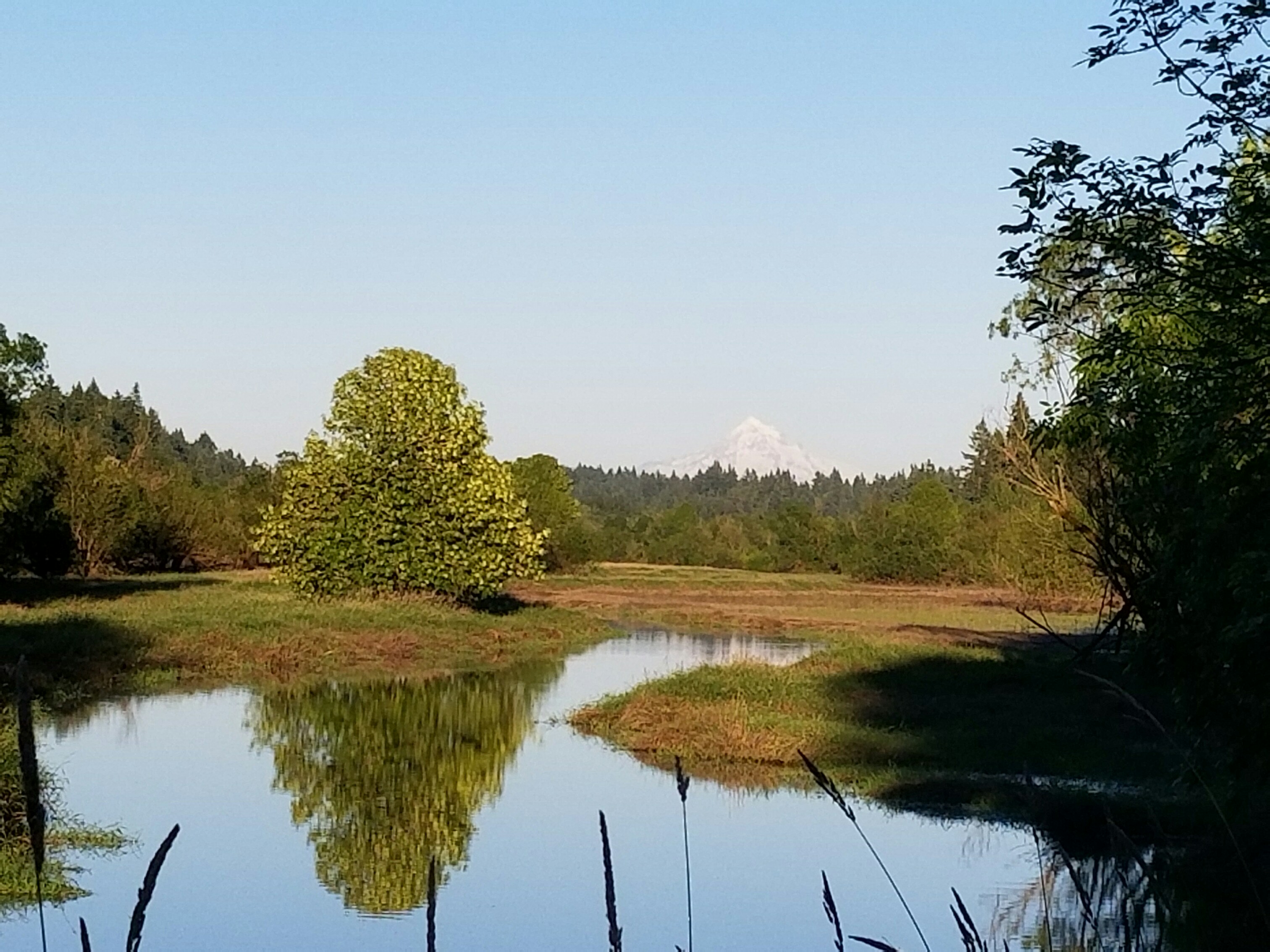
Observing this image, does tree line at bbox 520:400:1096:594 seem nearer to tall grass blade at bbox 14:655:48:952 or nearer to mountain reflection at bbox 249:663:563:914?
mountain reflection at bbox 249:663:563:914

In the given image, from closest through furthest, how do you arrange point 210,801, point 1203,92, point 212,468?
point 1203,92 → point 210,801 → point 212,468

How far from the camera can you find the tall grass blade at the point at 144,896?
5.84ft

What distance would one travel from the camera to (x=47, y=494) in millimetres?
40312

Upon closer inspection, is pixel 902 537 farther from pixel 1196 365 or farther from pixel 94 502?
pixel 1196 365

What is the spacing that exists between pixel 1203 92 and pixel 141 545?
2281 inches

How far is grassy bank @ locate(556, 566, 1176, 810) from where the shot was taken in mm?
18500

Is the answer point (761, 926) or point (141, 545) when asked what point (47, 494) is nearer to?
point (141, 545)

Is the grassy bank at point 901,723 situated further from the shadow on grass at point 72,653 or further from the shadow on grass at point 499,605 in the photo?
the shadow on grass at point 499,605

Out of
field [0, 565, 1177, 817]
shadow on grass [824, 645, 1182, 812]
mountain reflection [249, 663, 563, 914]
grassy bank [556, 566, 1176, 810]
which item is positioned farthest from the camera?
field [0, 565, 1177, 817]

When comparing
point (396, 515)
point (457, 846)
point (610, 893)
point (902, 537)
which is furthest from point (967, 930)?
point (902, 537)

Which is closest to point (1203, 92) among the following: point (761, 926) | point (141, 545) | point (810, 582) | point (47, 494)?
point (761, 926)

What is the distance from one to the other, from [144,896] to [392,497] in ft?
121

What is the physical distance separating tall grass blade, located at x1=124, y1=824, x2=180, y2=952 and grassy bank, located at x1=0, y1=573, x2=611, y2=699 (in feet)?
77.7

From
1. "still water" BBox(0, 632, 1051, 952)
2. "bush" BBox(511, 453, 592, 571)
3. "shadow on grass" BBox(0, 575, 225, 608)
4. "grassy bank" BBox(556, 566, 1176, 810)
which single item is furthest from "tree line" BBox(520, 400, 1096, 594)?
"shadow on grass" BBox(0, 575, 225, 608)
